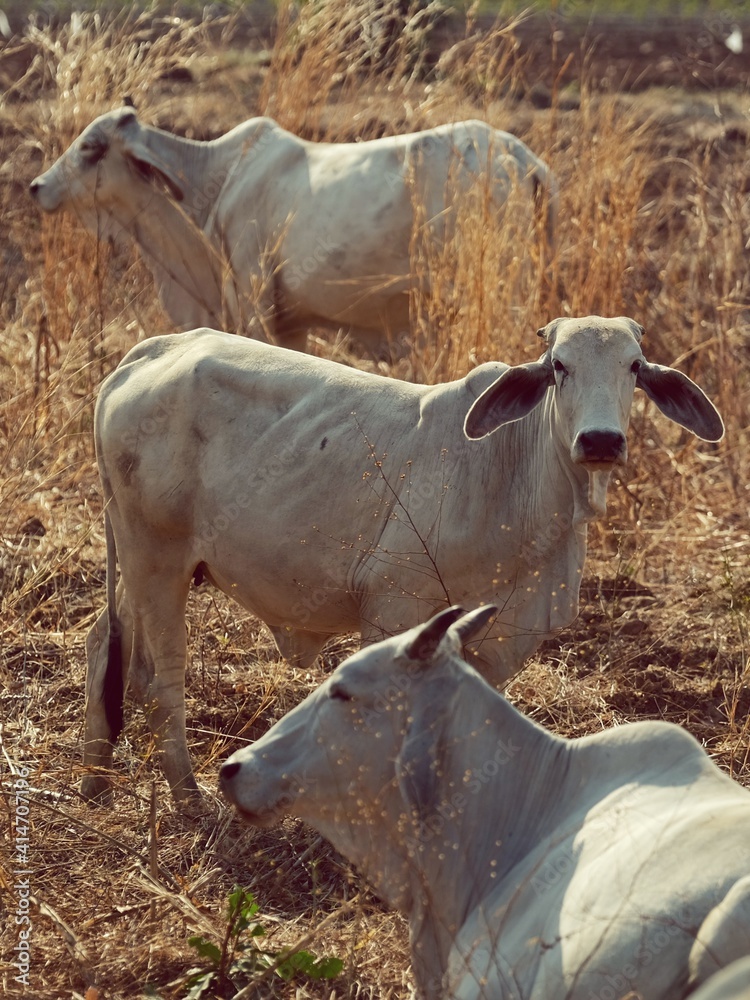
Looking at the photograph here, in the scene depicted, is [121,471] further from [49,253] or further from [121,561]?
[49,253]

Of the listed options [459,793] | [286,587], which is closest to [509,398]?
[286,587]

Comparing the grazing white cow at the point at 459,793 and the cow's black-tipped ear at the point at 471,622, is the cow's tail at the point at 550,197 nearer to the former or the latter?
the cow's black-tipped ear at the point at 471,622

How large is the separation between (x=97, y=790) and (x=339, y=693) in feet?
5.66

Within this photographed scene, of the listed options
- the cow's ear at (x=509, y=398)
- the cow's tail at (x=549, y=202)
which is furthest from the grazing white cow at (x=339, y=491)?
the cow's tail at (x=549, y=202)

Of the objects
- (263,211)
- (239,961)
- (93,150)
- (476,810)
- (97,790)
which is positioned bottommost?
(97,790)

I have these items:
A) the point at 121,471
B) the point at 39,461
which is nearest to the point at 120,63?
the point at 39,461

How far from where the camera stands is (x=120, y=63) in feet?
25.1

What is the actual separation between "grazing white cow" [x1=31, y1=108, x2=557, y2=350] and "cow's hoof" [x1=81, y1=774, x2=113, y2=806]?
3.23m

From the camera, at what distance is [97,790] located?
4.32m

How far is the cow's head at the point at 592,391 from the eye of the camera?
3.48 m

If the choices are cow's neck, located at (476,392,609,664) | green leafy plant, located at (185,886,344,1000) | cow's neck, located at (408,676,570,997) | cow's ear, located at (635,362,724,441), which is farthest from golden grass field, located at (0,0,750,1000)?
cow's ear, located at (635,362,724,441)

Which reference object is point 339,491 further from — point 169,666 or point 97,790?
point 97,790

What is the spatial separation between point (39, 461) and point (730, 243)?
12.4 ft

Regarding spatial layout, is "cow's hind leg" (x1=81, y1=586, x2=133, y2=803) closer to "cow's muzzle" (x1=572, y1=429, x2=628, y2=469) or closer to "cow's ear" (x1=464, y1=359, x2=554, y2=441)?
"cow's ear" (x1=464, y1=359, x2=554, y2=441)
